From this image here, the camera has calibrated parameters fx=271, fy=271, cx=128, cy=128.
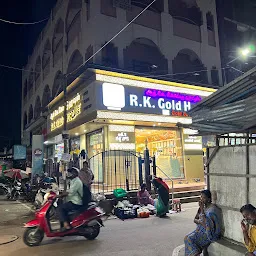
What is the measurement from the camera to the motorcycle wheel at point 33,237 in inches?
245

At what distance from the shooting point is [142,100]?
1349 centimetres

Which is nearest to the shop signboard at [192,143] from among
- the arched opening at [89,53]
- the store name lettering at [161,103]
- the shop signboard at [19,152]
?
the store name lettering at [161,103]

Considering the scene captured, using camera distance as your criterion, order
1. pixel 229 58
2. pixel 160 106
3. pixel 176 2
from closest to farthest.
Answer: pixel 160 106
pixel 176 2
pixel 229 58

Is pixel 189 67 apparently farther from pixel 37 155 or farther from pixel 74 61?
pixel 37 155

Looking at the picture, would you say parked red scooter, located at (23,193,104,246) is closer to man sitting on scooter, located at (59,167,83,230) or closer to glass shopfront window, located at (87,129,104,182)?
man sitting on scooter, located at (59,167,83,230)

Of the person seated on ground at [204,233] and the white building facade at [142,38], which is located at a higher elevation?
the white building facade at [142,38]

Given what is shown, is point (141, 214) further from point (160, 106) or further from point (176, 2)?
point (176, 2)

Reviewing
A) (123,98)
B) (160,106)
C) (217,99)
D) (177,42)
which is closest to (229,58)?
(177,42)

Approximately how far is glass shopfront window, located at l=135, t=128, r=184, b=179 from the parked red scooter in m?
8.84

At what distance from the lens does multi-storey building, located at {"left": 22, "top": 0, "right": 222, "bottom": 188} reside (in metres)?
13.8

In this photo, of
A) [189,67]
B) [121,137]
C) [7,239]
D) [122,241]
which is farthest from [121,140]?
[189,67]

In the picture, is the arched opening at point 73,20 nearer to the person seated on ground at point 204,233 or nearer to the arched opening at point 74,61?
the arched opening at point 74,61

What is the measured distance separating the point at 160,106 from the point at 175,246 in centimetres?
887

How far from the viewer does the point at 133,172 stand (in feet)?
45.0
